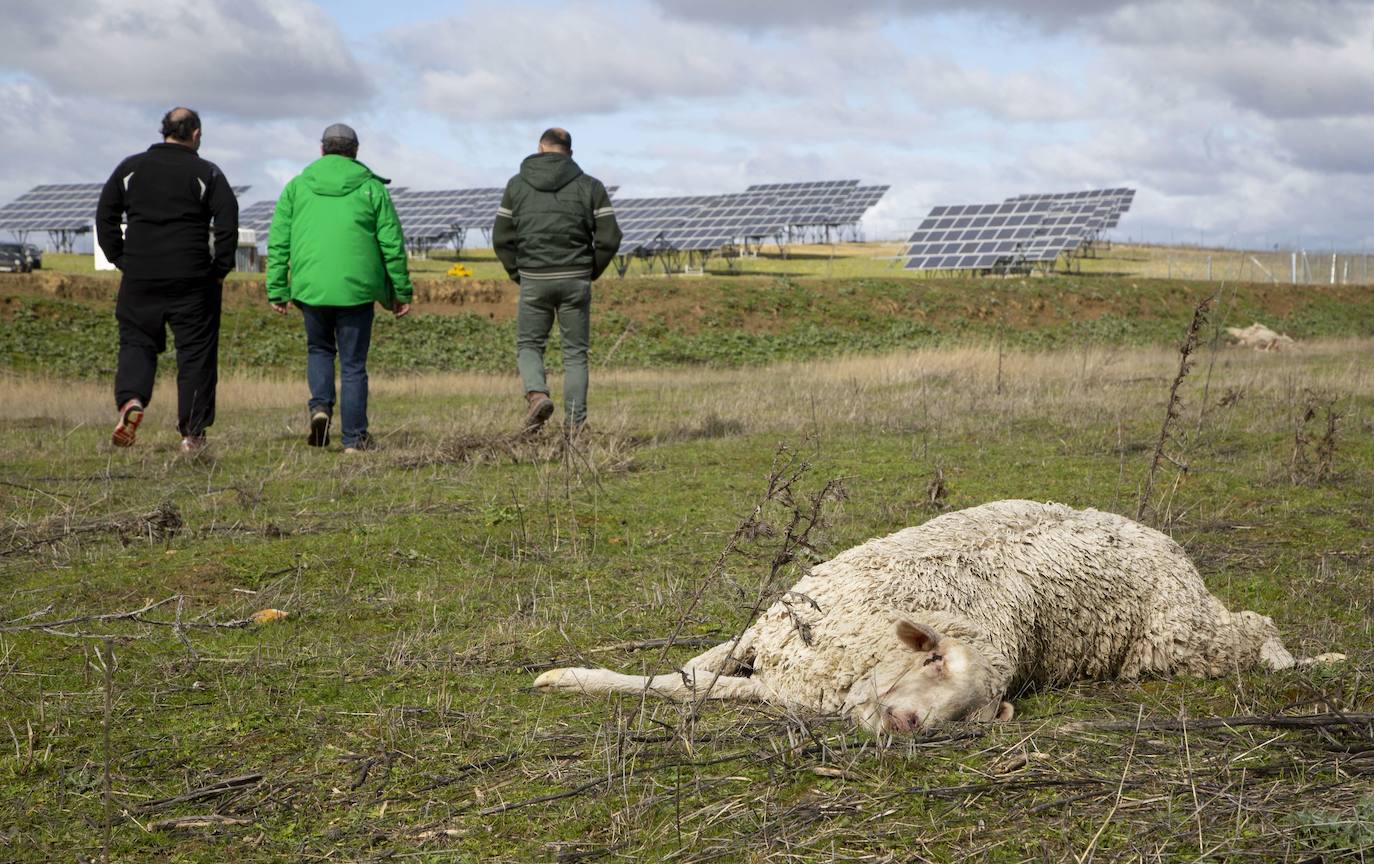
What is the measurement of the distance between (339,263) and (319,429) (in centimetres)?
128

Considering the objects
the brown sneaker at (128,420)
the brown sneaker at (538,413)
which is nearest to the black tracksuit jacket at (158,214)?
the brown sneaker at (128,420)

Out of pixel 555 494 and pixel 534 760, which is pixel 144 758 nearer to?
pixel 534 760

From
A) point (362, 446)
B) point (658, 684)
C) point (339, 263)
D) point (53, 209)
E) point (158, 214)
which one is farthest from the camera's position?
point (53, 209)

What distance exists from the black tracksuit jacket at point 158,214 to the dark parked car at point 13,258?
24749 mm

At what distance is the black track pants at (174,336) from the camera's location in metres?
8.53

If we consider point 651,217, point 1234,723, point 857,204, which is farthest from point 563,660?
point 857,204

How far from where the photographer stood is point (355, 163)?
8891 millimetres

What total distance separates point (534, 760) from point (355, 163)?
678cm

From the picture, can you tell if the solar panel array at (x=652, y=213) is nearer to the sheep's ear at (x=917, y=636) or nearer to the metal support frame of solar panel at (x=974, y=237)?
→ the metal support frame of solar panel at (x=974, y=237)

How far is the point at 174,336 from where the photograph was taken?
8508 mm

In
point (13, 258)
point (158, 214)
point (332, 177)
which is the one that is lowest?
point (158, 214)

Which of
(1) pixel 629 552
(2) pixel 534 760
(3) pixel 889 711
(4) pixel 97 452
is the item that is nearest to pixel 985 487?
(1) pixel 629 552

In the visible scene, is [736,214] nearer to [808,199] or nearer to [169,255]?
[808,199]

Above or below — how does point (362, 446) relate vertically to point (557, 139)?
below
